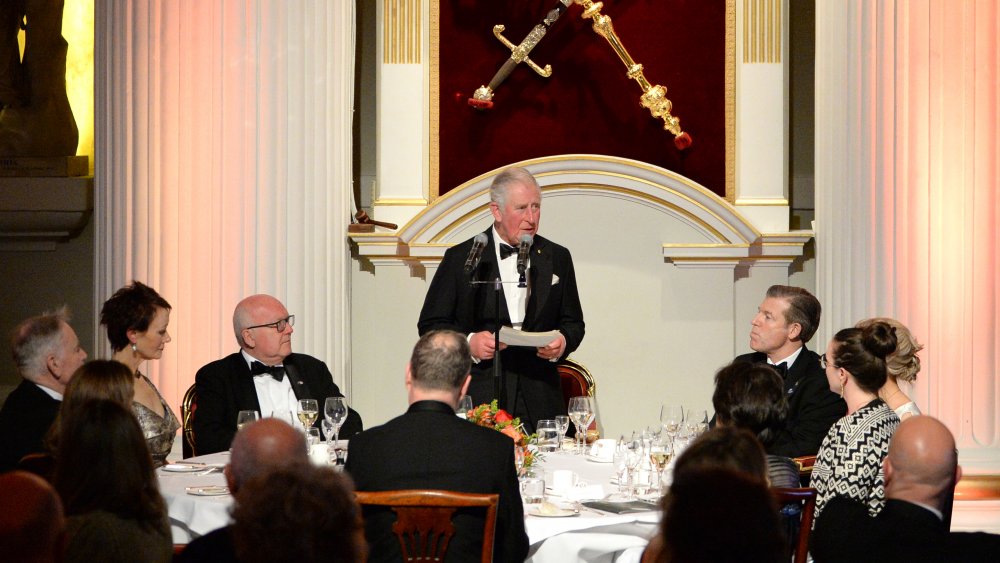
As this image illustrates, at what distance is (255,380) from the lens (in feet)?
15.4

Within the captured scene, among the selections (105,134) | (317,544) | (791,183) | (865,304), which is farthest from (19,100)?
(317,544)

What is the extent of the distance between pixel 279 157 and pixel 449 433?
10.5 feet

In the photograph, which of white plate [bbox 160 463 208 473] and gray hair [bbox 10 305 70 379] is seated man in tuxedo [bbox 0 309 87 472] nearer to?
gray hair [bbox 10 305 70 379]

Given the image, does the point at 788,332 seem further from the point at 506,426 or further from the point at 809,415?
the point at 506,426

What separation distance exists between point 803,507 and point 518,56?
3.92m

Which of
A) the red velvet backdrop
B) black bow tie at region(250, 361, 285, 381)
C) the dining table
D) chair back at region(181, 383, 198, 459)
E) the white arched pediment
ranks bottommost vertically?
the dining table

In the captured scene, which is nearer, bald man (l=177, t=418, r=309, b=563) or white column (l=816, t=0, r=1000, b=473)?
bald man (l=177, t=418, r=309, b=563)

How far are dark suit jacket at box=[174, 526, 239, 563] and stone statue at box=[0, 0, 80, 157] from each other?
18.4ft

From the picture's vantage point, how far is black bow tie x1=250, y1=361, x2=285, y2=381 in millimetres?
4629

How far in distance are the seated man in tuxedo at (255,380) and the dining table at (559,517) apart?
0.62 metres

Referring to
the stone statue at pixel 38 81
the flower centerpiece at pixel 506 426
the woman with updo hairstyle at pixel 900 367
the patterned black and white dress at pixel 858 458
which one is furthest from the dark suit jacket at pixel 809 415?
the stone statue at pixel 38 81

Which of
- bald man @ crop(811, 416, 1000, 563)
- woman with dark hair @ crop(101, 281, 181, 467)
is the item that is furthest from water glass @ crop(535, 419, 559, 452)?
bald man @ crop(811, 416, 1000, 563)

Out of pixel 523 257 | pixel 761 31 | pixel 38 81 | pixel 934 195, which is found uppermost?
pixel 761 31

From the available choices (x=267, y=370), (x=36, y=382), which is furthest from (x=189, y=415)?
(x=36, y=382)
